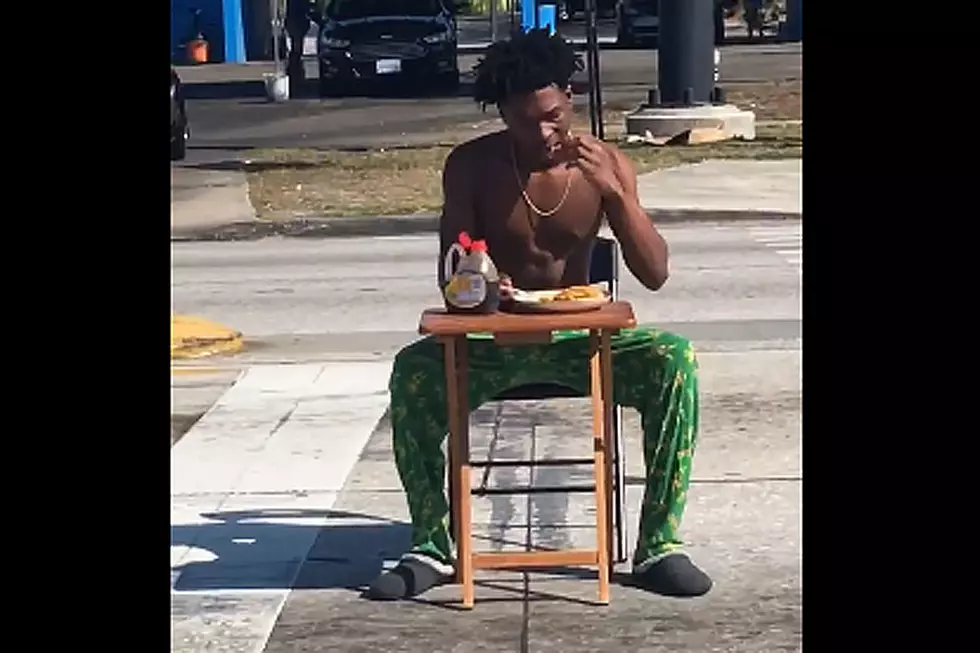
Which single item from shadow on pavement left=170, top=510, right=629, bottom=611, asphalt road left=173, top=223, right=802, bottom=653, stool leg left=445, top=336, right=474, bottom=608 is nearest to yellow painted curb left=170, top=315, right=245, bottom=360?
asphalt road left=173, top=223, right=802, bottom=653

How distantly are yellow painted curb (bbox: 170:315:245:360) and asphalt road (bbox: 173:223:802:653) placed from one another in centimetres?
15

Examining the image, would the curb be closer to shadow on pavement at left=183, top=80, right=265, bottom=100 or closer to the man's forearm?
the man's forearm

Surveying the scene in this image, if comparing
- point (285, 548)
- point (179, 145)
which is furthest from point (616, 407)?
point (179, 145)

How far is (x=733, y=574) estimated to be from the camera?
230 inches

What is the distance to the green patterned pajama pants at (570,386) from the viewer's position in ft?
18.4

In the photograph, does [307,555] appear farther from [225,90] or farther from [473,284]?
[225,90]

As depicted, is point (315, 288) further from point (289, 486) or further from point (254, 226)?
point (289, 486)

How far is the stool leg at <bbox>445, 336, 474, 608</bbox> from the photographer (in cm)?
553

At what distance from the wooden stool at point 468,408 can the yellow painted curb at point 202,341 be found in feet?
16.0

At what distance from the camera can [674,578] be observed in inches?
220

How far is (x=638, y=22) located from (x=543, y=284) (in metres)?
41.7
